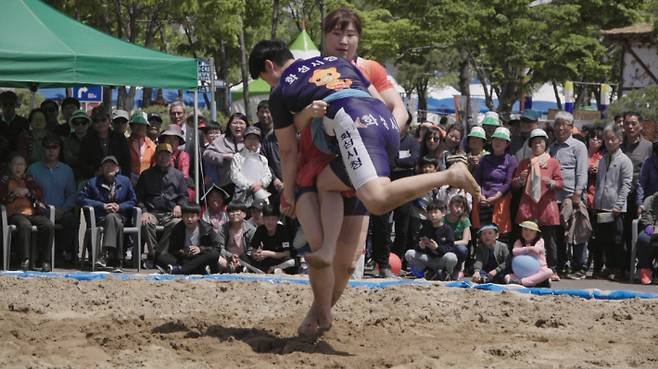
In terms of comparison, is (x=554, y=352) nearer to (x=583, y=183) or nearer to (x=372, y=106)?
(x=372, y=106)

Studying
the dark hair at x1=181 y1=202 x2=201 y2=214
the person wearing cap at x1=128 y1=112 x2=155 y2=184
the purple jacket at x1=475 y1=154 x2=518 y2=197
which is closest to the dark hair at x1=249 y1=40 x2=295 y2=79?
the dark hair at x1=181 y1=202 x2=201 y2=214

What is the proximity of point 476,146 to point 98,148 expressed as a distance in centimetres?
369

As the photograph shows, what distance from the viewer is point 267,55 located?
5.32m

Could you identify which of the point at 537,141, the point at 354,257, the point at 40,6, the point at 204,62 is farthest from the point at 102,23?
the point at 354,257

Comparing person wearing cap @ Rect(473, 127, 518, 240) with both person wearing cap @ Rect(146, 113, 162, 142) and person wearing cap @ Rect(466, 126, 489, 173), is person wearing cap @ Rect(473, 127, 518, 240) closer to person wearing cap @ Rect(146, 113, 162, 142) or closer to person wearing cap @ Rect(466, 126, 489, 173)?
person wearing cap @ Rect(466, 126, 489, 173)

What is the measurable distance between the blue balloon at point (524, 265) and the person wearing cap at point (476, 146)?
1541mm

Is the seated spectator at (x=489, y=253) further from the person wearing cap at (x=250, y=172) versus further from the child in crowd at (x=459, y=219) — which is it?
the person wearing cap at (x=250, y=172)

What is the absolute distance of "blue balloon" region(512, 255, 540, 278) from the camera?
8.37m

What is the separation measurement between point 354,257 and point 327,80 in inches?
38.8

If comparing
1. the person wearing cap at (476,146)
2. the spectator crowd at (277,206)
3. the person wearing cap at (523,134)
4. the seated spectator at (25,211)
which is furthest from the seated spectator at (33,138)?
the person wearing cap at (523,134)

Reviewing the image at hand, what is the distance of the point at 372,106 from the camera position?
4.98m

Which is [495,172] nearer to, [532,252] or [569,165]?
[569,165]

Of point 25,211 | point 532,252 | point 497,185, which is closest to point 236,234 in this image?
point 25,211

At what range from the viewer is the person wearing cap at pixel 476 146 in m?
9.81
